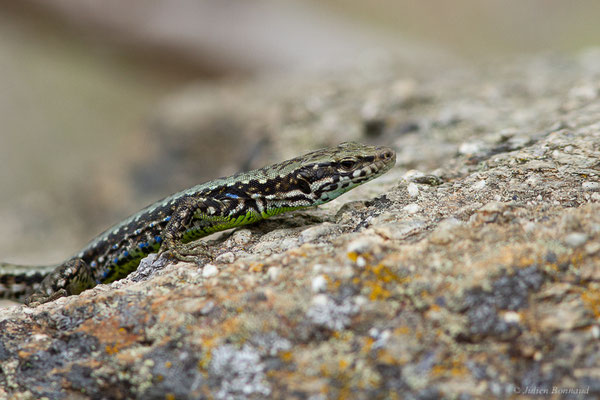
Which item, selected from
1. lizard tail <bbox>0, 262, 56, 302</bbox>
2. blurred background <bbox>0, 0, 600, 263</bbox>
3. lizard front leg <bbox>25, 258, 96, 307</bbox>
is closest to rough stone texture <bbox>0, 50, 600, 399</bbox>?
lizard front leg <bbox>25, 258, 96, 307</bbox>

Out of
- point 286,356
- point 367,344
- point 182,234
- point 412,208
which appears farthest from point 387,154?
point 286,356

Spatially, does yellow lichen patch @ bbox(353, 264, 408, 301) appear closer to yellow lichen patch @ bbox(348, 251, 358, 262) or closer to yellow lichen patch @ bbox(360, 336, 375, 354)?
yellow lichen patch @ bbox(348, 251, 358, 262)

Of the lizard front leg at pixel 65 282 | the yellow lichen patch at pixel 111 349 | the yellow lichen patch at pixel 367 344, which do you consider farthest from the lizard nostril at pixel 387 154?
the lizard front leg at pixel 65 282

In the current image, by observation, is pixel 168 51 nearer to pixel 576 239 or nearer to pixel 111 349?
pixel 111 349

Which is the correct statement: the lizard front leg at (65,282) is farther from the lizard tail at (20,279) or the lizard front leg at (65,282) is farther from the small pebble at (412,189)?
the small pebble at (412,189)

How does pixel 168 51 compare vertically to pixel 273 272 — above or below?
above

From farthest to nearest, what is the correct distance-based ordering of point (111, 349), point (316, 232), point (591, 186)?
point (316, 232), point (591, 186), point (111, 349)
